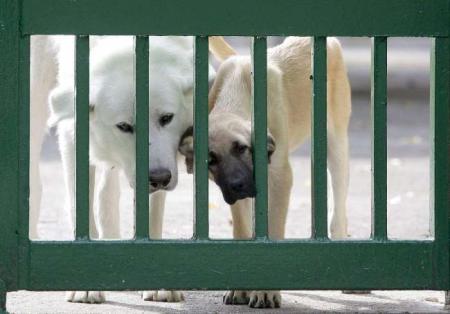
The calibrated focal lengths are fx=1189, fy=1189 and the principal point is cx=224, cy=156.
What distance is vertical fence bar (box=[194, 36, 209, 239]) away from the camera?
4.56m

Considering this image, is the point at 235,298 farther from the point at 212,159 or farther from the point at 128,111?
the point at 128,111

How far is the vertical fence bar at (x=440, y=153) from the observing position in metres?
4.56

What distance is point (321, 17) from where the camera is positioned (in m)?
4.52

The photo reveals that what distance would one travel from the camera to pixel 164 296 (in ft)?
18.1

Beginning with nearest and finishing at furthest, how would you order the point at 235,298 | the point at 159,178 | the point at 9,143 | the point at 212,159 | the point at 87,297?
the point at 9,143, the point at 159,178, the point at 212,159, the point at 235,298, the point at 87,297

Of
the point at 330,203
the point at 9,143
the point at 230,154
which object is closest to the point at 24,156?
the point at 9,143

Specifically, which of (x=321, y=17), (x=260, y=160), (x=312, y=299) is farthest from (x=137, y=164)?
(x=312, y=299)

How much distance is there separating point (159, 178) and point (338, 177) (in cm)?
150

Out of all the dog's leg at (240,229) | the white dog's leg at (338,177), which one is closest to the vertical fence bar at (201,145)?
the dog's leg at (240,229)

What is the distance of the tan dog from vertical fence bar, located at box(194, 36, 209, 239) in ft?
0.92

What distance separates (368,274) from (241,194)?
631 millimetres

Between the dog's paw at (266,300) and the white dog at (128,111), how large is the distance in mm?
436

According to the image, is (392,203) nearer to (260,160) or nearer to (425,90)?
(260,160)

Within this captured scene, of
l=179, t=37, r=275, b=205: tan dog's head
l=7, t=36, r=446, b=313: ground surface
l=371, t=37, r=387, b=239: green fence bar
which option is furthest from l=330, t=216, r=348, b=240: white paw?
l=371, t=37, r=387, b=239: green fence bar
